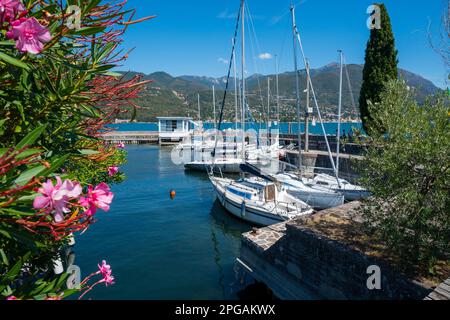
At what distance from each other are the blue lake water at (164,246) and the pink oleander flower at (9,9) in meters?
10.8

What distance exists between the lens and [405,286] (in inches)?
244

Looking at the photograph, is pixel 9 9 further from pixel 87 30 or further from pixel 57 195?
pixel 57 195

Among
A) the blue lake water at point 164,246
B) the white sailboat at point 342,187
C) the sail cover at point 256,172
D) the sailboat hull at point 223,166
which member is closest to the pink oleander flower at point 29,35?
the blue lake water at point 164,246

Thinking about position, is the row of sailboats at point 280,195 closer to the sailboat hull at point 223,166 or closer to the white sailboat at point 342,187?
the white sailboat at point 342,187

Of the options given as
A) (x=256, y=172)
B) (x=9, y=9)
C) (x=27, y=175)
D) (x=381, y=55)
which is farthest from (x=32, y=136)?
(x=381, y=55)

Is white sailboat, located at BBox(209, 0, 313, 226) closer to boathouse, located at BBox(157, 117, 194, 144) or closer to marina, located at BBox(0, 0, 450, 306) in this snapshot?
marina, located at BBox(0, 0, 450, 306)

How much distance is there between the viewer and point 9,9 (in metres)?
1.88

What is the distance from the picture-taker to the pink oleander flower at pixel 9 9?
182cm

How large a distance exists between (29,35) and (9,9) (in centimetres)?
29

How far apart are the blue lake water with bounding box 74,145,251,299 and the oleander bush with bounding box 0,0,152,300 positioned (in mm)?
8669

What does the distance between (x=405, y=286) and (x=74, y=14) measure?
7.54 meters

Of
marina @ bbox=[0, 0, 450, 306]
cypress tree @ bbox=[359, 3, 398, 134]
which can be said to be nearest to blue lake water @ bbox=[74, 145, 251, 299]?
marina @ bbox=[0, 0, 450, 306]
